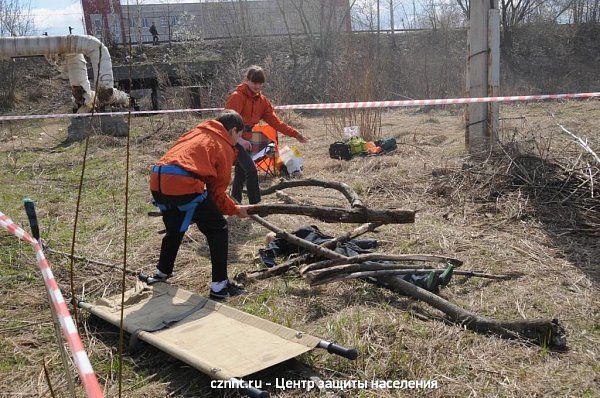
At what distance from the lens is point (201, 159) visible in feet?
14.5

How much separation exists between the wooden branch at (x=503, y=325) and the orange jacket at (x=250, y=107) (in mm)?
3492

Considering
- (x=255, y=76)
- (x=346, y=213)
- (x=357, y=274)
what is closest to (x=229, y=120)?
(x=346, y=213)

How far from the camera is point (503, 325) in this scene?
370 centimetres

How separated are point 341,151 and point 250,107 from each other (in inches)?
133

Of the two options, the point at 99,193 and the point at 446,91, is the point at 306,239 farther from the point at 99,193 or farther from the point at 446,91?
the point at 446,91

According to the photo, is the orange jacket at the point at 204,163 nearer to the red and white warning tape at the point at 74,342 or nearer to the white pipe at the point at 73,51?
the red and white warning tape at the point at 74,342

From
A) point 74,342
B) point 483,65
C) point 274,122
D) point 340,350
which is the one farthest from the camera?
point 483,65

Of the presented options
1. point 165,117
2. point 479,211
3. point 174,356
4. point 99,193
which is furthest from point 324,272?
point 165,117

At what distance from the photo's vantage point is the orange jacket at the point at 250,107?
271 inches

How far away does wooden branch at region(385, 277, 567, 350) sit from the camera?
11.5 ft

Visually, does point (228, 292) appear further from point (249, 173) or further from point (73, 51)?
point (73, 51)

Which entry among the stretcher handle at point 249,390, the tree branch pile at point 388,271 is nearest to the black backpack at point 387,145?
the tree branch pile at point 388,271

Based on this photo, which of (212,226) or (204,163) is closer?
(204,163)

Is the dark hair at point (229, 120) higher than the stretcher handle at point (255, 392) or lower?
higher
